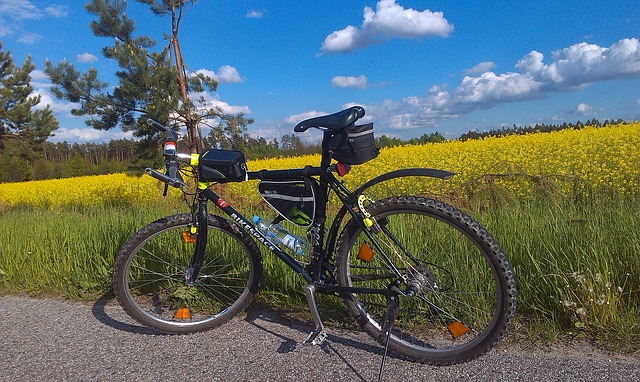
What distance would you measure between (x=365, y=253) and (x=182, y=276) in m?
1.48

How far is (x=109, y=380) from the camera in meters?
2.23

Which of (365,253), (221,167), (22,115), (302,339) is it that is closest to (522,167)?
(365,253)

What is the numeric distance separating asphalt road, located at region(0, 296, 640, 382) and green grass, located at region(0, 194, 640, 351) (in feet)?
0.74

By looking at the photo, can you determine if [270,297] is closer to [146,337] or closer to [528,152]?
[146,337]

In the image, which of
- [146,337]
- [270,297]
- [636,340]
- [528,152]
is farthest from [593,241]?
[528,152]

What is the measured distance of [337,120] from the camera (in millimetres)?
2330

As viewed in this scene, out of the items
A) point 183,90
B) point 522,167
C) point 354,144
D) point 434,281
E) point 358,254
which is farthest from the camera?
point 183,90

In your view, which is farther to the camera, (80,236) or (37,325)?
(80,236)

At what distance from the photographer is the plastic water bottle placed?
2.68m

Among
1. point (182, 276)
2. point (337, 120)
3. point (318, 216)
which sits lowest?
point (182, 276)

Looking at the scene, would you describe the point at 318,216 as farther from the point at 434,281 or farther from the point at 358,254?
the point at 434,281

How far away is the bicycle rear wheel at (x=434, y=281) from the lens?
2209 mm

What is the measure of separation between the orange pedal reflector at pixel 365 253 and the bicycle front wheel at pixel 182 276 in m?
0.78

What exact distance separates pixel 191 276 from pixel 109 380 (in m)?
0.85
